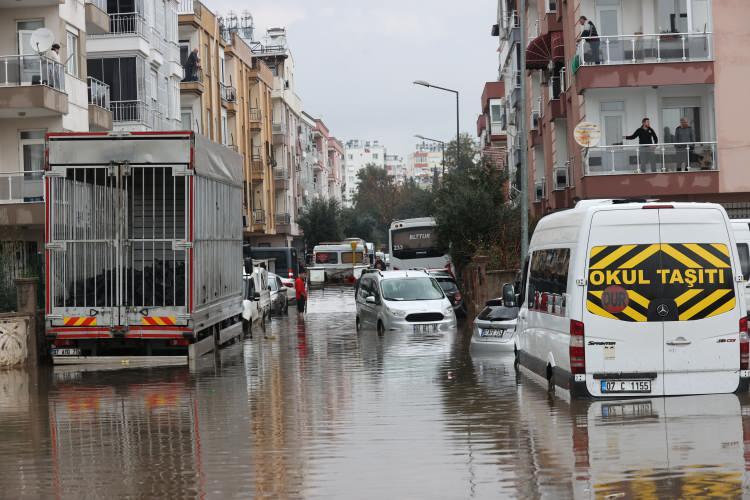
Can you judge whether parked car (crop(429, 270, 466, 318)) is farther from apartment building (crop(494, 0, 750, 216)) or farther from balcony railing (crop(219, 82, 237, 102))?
balcony railing (crop(219, 82, 237, 102))

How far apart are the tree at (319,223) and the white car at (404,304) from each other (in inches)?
2878

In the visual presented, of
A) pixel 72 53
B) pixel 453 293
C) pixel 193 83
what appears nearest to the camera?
pixel 453 293

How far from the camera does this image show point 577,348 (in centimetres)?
1348

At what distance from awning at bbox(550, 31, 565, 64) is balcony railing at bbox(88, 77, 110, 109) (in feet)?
50.1

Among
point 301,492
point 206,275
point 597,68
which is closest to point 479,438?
point 301,492

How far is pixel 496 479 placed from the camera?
966 centimetres

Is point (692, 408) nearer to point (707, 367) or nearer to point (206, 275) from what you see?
point (707, 367)

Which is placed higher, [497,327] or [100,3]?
[100,3]

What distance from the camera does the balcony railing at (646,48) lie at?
34.7m

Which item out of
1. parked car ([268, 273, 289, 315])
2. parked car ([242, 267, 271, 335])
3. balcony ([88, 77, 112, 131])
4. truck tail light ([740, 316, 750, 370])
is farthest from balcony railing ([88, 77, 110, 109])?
truck tail light ([740, 316, 750, 370])

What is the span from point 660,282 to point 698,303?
478mm

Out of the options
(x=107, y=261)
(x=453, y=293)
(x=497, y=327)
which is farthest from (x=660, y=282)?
(x=453, y=293)

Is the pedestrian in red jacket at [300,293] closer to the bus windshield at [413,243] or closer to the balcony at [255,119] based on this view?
the bus windshield at [413,243]

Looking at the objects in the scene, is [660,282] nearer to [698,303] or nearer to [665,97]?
[698,303]
